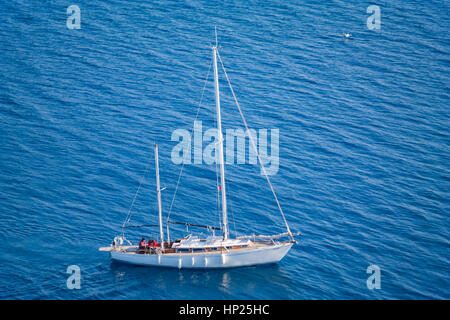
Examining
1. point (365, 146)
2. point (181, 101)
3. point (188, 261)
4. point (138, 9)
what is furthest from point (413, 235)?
point (138, 9)

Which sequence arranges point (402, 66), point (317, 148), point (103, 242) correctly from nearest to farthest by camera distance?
point (103, 242) → point (317, 148) → point (402, 66)

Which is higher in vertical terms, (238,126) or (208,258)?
(238,126)

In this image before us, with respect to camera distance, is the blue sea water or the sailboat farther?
the blue sea water

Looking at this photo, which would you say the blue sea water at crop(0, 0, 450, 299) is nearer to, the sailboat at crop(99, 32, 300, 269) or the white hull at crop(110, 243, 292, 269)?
the white hull at crop(110, 243, 292, 269)

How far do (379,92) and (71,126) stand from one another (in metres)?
54.3

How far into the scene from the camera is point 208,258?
5966 centimetres

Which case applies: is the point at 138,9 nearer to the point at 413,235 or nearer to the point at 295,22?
the point at 295,22

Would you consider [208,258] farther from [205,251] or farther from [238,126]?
[238,126]

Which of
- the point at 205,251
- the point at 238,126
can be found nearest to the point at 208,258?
the point at 205,251

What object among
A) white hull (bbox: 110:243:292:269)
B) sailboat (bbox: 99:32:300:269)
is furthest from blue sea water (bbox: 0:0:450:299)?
sailboat (bbox: 99:32:300:269)

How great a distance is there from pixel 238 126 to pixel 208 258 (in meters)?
33.7

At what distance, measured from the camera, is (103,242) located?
210 ft

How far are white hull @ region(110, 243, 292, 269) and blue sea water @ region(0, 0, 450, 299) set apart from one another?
3.36ft

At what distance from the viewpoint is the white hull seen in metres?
59.6
